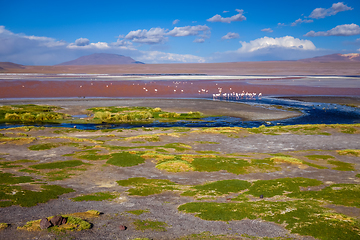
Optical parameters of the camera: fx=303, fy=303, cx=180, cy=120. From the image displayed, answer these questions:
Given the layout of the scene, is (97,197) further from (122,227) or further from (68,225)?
(122,227)

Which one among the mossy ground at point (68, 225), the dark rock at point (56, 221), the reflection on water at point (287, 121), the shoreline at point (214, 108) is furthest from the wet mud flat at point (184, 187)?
the shoreline at point (214, 108)

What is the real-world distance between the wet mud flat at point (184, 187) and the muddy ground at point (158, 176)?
2.1 inches

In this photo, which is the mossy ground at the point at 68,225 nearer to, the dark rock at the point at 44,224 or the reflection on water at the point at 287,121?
the dark rock at the point at 44,224

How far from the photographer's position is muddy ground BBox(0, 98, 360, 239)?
12.4 m

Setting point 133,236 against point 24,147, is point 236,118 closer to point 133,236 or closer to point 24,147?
point 24,147

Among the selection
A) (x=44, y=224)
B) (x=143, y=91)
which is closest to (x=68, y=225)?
(x=44, y=224)

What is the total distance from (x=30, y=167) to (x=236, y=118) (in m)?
38.0

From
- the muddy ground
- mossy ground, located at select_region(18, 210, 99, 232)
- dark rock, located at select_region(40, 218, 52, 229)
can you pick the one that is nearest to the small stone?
the muddy ground

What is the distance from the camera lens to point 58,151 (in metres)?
27.3

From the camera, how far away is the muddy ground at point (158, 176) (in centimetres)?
1241

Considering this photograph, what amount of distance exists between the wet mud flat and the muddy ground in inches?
2.1

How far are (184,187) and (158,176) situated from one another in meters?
2.99

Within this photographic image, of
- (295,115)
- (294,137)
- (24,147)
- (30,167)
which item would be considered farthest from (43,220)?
(295,115)

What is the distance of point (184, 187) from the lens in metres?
18.6
